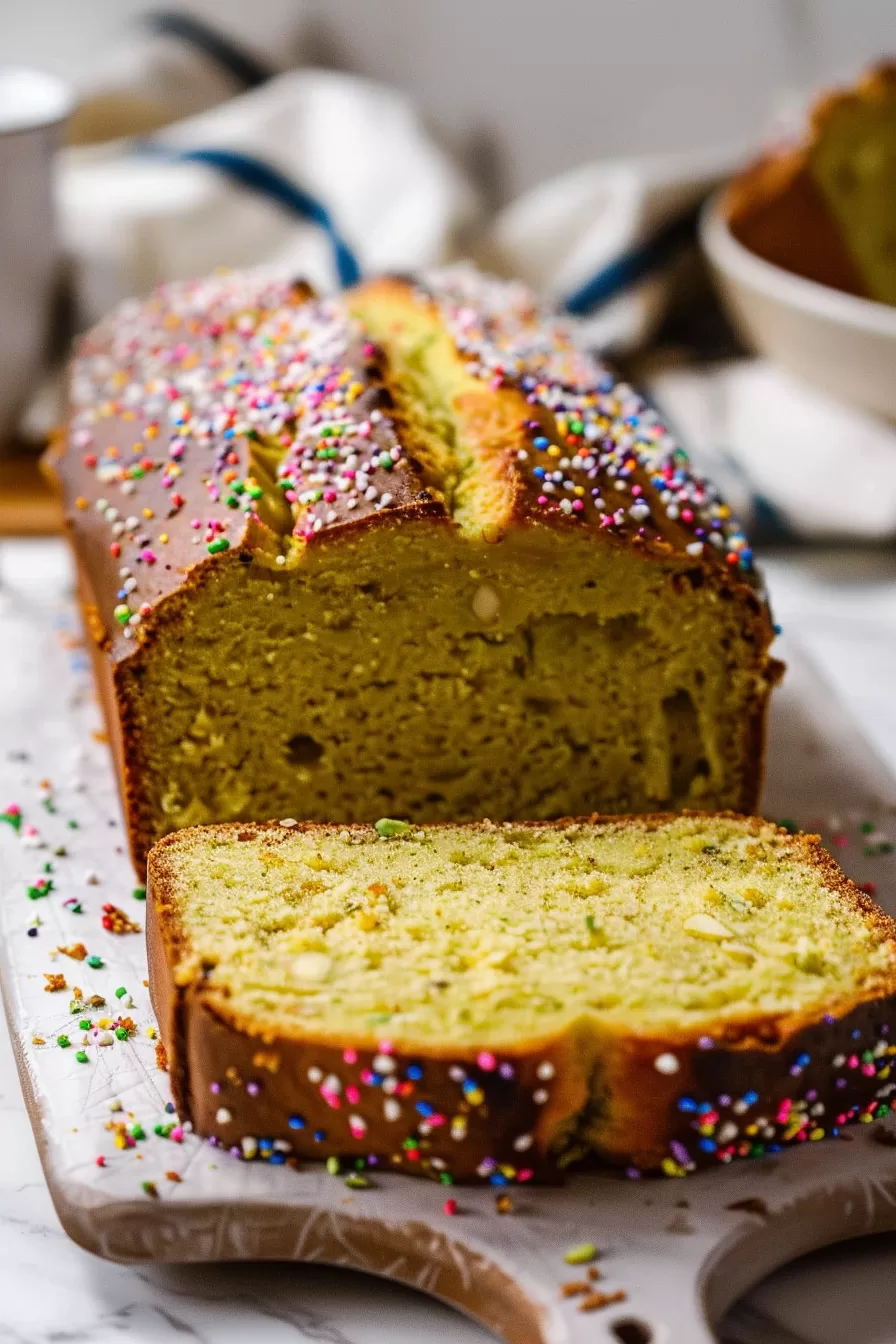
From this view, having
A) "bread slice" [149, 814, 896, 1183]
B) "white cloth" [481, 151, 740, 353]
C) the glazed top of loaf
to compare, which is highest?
the glazed top of loaf

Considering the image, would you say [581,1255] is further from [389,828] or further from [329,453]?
[329,453]

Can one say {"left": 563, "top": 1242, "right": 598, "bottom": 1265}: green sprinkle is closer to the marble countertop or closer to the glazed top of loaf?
the marble countertop

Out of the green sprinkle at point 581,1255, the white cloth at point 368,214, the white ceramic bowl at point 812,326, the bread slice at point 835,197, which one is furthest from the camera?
the white cloth at point 368,214

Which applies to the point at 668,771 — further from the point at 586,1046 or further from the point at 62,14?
the point at 62,14

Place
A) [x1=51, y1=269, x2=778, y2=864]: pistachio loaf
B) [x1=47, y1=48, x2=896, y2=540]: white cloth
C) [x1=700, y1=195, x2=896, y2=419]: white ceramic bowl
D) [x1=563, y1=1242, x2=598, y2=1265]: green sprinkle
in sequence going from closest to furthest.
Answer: [x1=563, y1=1242, x2=598, y2=1265]: green sprinkle < [x1=51, y1=269, x2=778, y2=864]: pistachio loaf < [x1=700, y1=195, x2=896, y2=419]: white ceramic bowl < [x1=47, y1=48, x2=896, y2=540]: white cloth

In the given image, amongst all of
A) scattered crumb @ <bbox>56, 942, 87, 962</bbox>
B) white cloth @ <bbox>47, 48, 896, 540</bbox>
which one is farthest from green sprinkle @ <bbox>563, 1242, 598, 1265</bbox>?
white cloth @ <bbox>47, 48, 896, 540</bbox>

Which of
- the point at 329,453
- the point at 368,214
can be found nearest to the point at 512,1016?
the point at 329,453

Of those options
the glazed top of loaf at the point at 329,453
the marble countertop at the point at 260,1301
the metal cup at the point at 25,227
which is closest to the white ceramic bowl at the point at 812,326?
the glazed top of loaf at the point at 329,453

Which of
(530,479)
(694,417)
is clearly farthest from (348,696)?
(694,417)

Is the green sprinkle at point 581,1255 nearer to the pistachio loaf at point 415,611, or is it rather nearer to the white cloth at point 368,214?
the pistachio loaf at point 415,611
